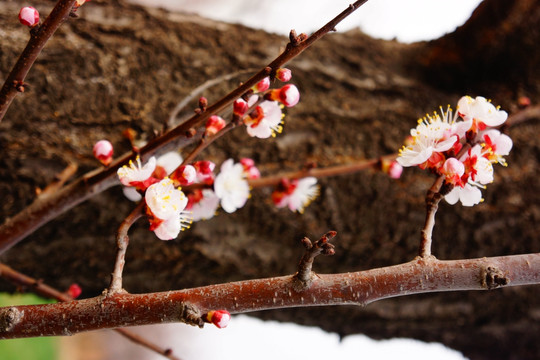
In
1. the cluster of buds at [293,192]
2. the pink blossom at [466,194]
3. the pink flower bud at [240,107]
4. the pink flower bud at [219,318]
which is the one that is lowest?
the pink flower bud at [219,318]

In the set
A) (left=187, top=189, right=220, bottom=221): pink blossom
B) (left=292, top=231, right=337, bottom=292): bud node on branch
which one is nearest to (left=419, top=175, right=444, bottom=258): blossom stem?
(left=292, top=231, right=337, bottom=292): bud node on branch

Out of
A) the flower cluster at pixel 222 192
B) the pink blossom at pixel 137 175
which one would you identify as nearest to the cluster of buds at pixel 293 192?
the flower cluster at pixel 222 192

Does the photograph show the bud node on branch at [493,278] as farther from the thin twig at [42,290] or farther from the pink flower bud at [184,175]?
the thin twig at [42,290]

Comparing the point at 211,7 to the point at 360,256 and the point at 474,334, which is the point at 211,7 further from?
the point at 474,334

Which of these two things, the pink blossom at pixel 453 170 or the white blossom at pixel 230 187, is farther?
the white blossom at pixel 230 187

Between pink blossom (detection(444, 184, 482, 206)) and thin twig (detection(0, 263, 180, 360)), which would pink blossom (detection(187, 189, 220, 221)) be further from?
pink blossom (detection(444, 184, 482, 206))
